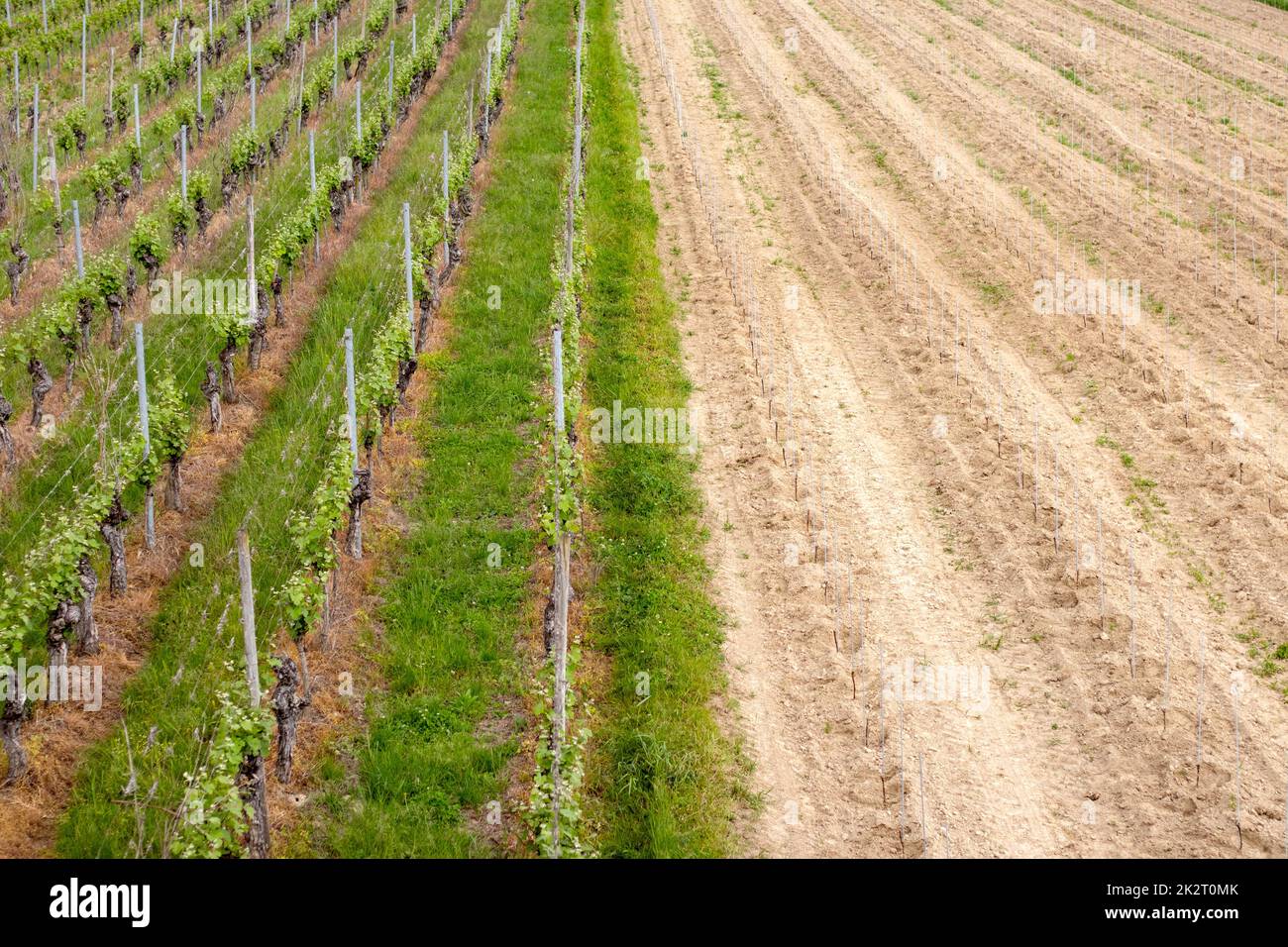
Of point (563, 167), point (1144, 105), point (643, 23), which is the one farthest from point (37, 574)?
A: point (643, 23)

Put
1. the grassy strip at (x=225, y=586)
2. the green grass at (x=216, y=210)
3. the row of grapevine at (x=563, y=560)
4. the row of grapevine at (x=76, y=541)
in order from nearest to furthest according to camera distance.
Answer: the row of grapevine at (x=563, y=560) < the grassy strip at (x=225, y=586) < the row of grapevine at (x=76, y=541) < the green grass at (x=216, y=210)

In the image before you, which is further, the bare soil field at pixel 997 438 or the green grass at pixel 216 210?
the green grass at pixel 216 210

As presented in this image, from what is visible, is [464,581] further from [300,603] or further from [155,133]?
[155,133]

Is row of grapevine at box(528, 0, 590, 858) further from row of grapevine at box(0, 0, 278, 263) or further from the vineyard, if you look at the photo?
row of grapevine at box(0, 0, 278, 263)

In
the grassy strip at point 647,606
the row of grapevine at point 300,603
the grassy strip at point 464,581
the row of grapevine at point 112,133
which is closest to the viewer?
the row of grapevine at point 300,603

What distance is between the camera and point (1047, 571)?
1295cm

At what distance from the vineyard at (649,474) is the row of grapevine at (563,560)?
61mm

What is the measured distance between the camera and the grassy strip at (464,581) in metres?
10.0

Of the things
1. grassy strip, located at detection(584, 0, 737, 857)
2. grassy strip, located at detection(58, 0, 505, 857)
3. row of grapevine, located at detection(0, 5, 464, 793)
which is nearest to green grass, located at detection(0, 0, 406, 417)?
row of grapevine, located at detection(0, 5, 464, 793)

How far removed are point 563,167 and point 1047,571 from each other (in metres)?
13.7

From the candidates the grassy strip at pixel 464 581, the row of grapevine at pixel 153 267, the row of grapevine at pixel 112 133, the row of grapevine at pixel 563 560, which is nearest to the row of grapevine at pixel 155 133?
the row of grapevine at pixel 112 133

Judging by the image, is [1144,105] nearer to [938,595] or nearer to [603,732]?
[938,595]

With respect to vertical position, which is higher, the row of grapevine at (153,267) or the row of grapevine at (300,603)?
the row of grapevine at (153,267)

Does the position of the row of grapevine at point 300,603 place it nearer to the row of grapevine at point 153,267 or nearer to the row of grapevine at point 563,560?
the row of grapevine at point 563,560
